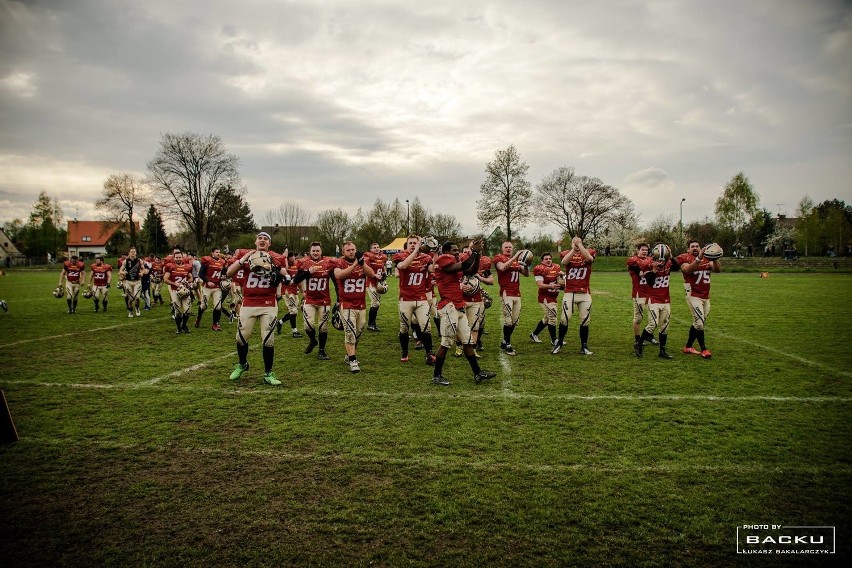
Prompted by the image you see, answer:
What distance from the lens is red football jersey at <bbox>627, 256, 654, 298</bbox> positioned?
35.1 ft

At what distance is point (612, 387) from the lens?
7.99 meters

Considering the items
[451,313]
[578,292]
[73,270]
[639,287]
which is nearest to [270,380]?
[451,313]

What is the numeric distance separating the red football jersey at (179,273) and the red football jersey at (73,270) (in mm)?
6066

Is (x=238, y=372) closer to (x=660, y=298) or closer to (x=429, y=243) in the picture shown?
(x=429, y=243)

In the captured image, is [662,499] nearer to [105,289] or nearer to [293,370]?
[293,370]

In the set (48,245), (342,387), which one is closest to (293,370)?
(342,387)

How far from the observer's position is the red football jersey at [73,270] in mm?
18250

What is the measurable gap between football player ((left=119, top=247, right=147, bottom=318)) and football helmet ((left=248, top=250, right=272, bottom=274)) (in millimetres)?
11261

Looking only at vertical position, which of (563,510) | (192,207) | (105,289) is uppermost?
(192,207)

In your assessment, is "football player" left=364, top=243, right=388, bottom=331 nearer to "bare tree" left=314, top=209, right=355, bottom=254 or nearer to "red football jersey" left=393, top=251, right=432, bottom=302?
"red football jersey" left=393, top=251, right=432, bottom=302

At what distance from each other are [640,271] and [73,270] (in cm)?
2005

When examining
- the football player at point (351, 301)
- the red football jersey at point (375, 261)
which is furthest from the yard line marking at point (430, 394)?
the red football jersey at point (375, 261)

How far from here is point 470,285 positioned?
10062mm

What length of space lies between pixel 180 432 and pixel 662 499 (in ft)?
18.4
